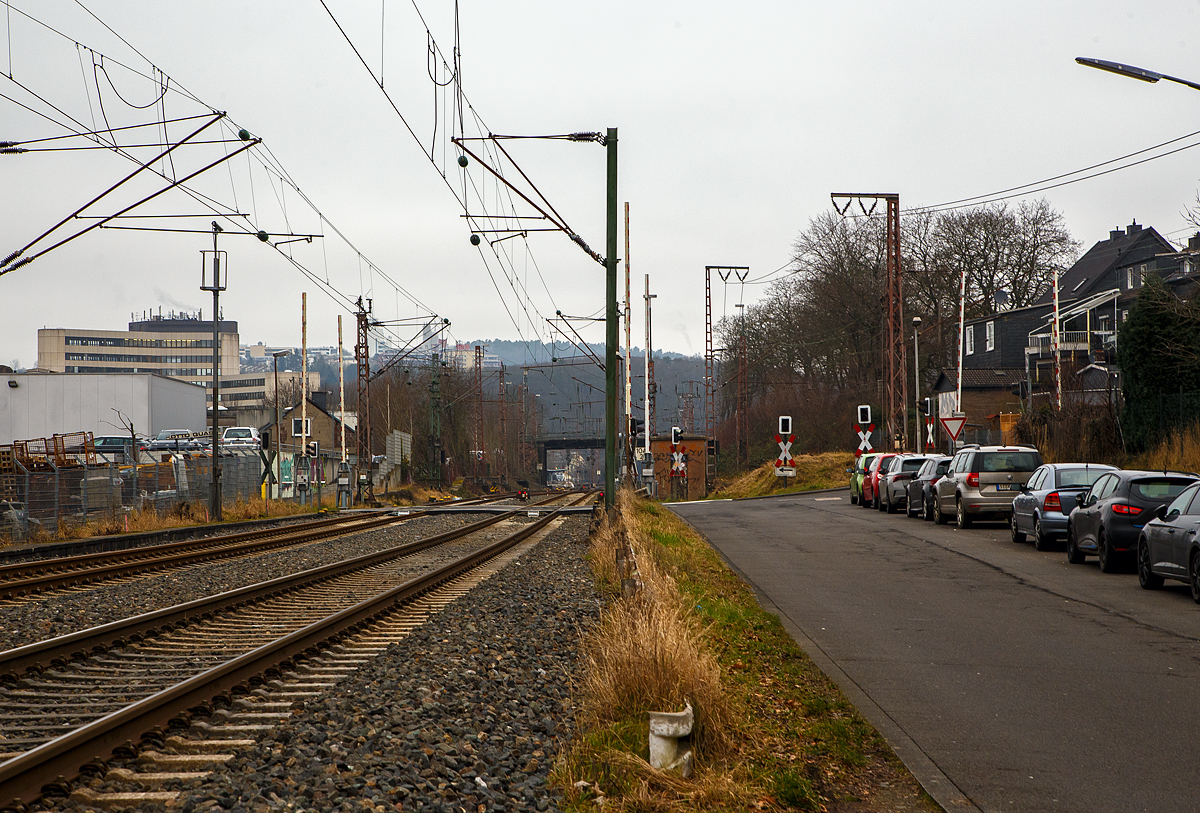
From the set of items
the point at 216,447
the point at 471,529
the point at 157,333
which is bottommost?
the point at 471,529

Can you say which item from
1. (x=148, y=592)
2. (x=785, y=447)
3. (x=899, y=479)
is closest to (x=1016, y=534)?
(x=899, y=479)

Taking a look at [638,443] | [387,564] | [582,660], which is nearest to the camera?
[582,660]

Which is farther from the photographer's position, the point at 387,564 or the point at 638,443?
the point at 638,443

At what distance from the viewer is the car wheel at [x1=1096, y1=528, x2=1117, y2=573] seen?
15.8 m

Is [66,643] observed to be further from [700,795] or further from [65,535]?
[65,535]

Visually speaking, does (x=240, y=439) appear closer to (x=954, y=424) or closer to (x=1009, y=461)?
(x=954, y=424)

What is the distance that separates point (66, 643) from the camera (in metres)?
9.69

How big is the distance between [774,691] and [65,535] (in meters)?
23.1

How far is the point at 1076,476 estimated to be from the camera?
63.2ft

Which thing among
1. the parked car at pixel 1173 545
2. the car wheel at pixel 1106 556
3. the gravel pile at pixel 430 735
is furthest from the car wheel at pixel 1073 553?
the gravel pile at pixel 430 735

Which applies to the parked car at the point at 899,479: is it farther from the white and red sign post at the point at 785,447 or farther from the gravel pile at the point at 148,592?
the gravel pile at the point at 148,592

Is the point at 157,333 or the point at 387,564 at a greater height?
the point at 157,333

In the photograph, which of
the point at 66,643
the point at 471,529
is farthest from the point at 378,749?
the point at 471,529

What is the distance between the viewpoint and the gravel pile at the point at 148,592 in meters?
11.8
